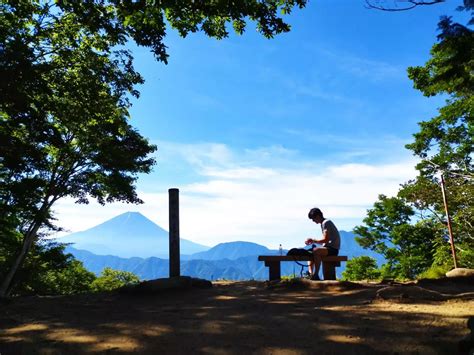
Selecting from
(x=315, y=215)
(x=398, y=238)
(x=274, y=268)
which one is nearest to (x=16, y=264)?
(x=274, y=268)

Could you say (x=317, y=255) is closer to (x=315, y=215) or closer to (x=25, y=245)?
(x=315, y=215)

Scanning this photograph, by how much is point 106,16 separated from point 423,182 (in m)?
22.9

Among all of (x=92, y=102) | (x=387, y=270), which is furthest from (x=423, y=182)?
(x=92, y=102)

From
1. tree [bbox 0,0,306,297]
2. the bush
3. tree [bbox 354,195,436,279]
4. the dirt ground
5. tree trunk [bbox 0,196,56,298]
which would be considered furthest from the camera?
tree [bbox 354,195,436,279]

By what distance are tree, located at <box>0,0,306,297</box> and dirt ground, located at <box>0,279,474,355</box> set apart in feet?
16.9

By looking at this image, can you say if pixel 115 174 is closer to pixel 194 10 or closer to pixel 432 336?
pixel 194 10

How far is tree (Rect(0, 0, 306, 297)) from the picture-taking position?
24.0 ft

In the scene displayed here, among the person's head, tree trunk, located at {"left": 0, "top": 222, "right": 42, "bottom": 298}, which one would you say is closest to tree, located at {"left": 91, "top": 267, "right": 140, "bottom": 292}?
tree trunk, located at {"left": 0, "top": 222, "right": 42, "bottom": 298}

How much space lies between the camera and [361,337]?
142 inches

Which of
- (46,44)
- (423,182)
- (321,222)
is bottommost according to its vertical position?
(321,222)

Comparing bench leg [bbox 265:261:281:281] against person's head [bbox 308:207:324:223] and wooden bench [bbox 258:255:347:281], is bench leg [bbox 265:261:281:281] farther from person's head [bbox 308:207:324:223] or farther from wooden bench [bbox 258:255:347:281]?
person's head [bbox 308:207:324:223]

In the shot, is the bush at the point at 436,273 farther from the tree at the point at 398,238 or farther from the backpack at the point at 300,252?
the tree at the point at 398,238

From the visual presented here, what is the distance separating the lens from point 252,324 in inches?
171

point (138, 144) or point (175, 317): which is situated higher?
point (138, 144)
